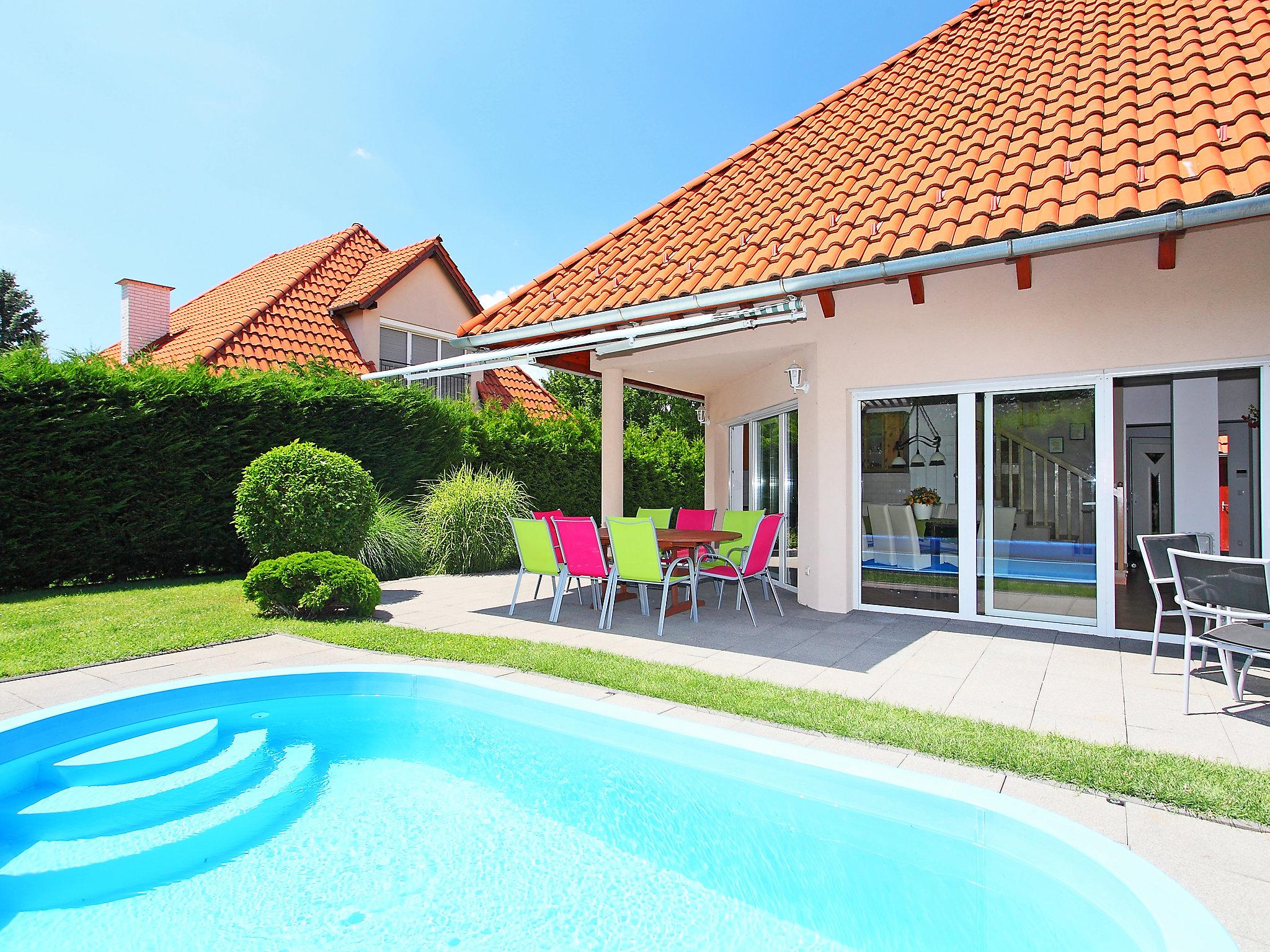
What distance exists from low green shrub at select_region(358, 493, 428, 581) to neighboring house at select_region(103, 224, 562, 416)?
361 cm

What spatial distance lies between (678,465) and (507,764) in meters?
15.6

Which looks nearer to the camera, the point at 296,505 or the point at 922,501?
the point at 922,501

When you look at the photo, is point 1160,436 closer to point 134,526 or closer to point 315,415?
point 315,415

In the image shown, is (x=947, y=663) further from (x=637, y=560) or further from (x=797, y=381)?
(x=797, y=381)

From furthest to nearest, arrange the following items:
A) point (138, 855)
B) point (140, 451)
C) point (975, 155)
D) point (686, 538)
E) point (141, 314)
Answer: point (141, 314) < point (140, 451) < point (686, 538) < point (975, 155) < point (138, 855)

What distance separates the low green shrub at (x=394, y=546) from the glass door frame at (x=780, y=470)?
5.42 metres

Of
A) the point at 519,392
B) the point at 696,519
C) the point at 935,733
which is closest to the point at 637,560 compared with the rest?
the point at 696,519

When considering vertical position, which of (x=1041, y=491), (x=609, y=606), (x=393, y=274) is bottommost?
(x=609, y=606)

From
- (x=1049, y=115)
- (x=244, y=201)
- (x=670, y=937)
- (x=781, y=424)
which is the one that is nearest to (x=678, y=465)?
(x=781, y=424)

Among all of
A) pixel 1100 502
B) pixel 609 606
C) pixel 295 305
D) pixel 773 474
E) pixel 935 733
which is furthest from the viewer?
pixel 295 305

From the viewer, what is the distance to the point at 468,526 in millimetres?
12008

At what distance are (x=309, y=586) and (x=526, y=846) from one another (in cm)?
494

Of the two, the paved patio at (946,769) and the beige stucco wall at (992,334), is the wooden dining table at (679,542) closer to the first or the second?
the beige stucco wall at (992,334)

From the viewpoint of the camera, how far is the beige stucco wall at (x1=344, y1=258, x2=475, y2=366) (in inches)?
611
